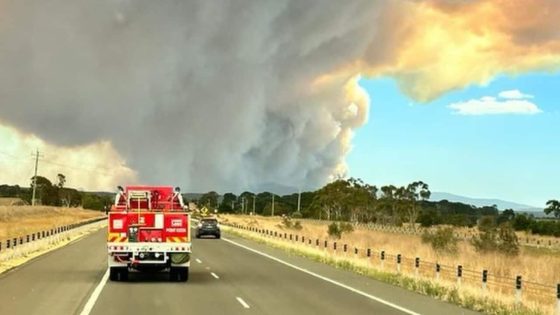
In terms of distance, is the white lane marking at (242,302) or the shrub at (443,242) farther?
the shrub at (443,242)

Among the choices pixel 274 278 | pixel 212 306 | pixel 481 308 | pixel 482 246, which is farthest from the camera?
pixel 482 246

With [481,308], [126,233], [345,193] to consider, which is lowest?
[481,308]

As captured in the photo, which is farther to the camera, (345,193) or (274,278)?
(345,193)

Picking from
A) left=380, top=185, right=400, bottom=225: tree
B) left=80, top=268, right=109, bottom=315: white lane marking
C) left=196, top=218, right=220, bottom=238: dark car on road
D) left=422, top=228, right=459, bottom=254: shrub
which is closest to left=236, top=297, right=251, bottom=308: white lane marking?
left=80, top=268, right=109, bottom=315: white lane marking

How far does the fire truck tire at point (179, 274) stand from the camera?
23.2 m

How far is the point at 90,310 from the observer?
15.0 m

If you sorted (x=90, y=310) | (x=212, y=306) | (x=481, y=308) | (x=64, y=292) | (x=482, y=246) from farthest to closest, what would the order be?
(x=482, y=246), (x=64, y=292), (x=481, y=308), (x=212, y=306), (x=90, y=310)

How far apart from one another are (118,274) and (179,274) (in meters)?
1.92

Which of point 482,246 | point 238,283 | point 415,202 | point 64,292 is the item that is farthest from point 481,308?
point 415,202

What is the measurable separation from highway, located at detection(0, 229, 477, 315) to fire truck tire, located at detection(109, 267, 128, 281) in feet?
1.11

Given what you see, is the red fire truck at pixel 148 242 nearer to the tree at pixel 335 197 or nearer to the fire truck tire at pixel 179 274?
the fire truck tire at pixel 179 274

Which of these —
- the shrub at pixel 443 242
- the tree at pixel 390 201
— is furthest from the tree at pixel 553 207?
the shrub at pixel 443 242

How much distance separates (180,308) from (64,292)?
490cm

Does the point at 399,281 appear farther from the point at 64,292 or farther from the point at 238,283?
the point at 64,292
